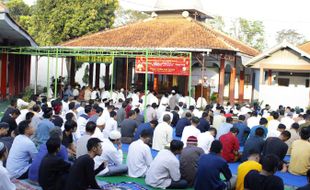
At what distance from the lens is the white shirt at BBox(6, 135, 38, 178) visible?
271 inches

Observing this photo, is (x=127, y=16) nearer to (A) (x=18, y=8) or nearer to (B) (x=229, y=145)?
(A) (x=18, y=8)

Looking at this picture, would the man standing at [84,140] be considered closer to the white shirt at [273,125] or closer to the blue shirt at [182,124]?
the blue shirt at [182,124]

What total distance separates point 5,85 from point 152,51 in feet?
27.5

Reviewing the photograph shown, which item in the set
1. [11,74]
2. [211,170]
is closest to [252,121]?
[211,170]

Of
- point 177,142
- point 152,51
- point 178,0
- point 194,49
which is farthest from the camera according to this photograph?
point 178,0

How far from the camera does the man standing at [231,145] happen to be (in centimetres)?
918

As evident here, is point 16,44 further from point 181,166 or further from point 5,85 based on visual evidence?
point 181,166

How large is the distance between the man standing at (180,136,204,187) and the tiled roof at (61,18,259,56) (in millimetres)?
12247

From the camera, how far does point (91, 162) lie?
18.4ft

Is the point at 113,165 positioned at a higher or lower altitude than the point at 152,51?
lower

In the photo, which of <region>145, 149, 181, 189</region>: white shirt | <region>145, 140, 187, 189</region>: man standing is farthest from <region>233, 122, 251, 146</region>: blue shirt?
<region>145, 149, 181, 189</region>: white shirt

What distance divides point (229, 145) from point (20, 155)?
470 centimetres

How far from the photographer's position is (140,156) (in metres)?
7.90

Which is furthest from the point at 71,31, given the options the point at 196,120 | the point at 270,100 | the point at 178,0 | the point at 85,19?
the point at 196,120
